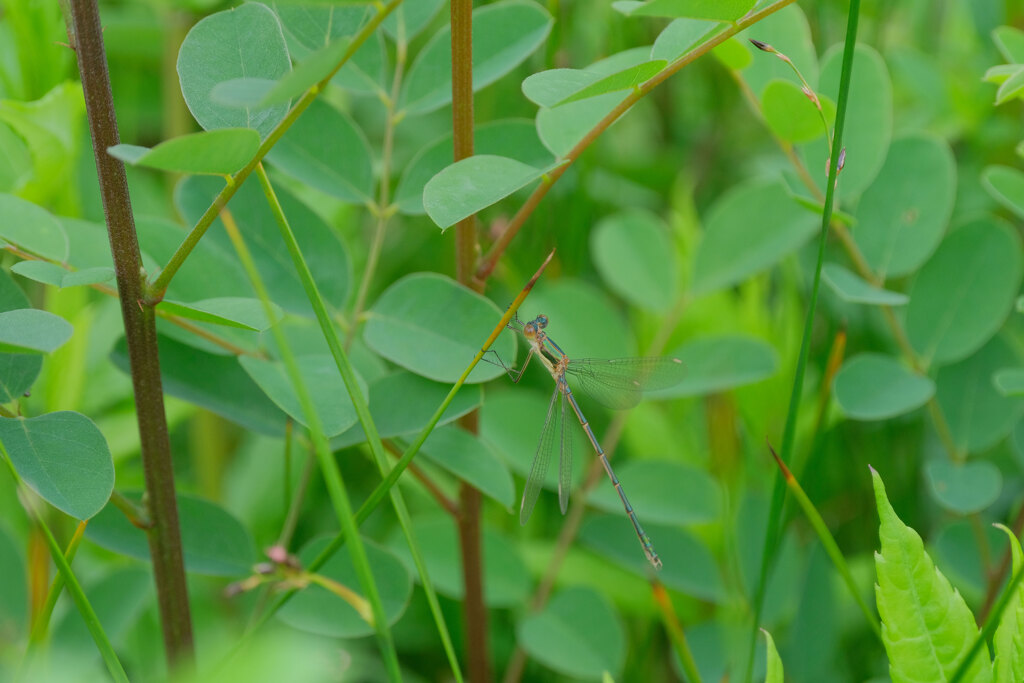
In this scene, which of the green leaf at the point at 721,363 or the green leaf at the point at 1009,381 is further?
the green leaf at the point at 721,363

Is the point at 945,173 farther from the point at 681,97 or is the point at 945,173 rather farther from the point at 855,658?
the point at 681,97

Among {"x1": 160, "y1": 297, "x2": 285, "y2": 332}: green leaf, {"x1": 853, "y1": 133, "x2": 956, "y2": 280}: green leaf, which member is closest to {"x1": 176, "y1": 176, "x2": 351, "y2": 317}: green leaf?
{"x1": 160, "y1": 297, "x2": 285, "y2": 332}: green leaf

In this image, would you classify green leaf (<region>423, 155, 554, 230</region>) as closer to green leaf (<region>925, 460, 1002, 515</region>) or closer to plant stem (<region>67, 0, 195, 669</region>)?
plant stem (<region>67, 0, 195, 669</region>)

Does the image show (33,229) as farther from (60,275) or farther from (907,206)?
(907,206)

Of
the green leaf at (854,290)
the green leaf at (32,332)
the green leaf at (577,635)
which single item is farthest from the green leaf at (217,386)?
the green leaf at (854,290)

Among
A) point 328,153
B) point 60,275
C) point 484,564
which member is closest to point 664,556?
point 484,564

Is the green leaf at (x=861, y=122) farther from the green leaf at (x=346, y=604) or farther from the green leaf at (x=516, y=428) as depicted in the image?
the green leaf at (x=346, y=604)

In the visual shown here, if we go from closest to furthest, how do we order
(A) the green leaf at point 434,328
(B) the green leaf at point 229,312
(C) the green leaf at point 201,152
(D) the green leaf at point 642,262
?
(C) the green leaf at point 201,152 < (B) the green leaf at point 229,312 < (A) the green leaf at point 434,328 < (D) the green leaf at point 642,262

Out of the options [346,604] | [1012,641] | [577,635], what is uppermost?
[1012,641]
